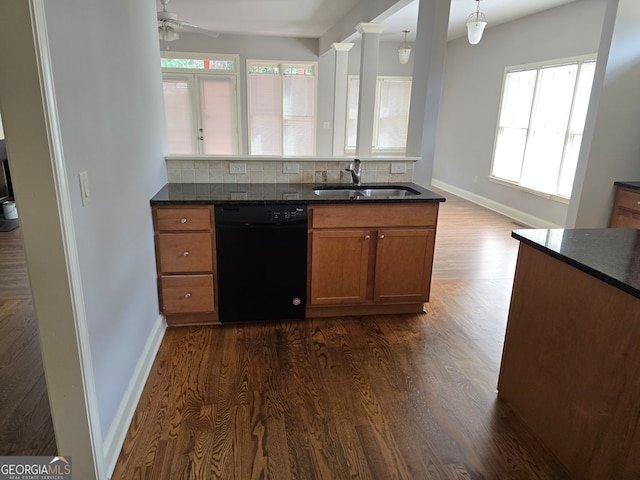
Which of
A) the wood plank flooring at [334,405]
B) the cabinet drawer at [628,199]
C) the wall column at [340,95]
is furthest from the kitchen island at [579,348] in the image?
the wall column at [340,95]

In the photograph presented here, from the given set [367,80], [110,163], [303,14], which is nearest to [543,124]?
[367,80]

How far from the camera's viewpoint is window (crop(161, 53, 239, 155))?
25.6 ft

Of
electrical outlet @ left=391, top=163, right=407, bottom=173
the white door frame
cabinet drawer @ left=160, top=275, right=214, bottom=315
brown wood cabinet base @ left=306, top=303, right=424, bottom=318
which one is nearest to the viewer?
the white door frame

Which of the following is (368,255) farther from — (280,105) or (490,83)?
(280,105)

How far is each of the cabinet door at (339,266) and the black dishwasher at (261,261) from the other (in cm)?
8

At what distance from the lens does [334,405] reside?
2.09 metres

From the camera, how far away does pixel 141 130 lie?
2.34m

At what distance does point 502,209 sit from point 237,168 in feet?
15.2

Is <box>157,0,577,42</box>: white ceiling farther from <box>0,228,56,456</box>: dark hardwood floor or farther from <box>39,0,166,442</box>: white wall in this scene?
<box>0,228,56,456</box>: dark hardwood floor

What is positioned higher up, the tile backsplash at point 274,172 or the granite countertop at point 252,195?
the tile backsplash at point 274,172

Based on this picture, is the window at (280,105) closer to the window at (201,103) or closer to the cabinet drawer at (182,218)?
the window at (201,103)

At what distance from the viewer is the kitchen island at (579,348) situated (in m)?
1.45

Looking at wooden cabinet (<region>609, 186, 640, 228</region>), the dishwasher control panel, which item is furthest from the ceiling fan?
wooden cabinet (<region>609, 186, 640, 228</region>)

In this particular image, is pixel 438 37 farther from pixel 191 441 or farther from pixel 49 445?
pixel 49 445
